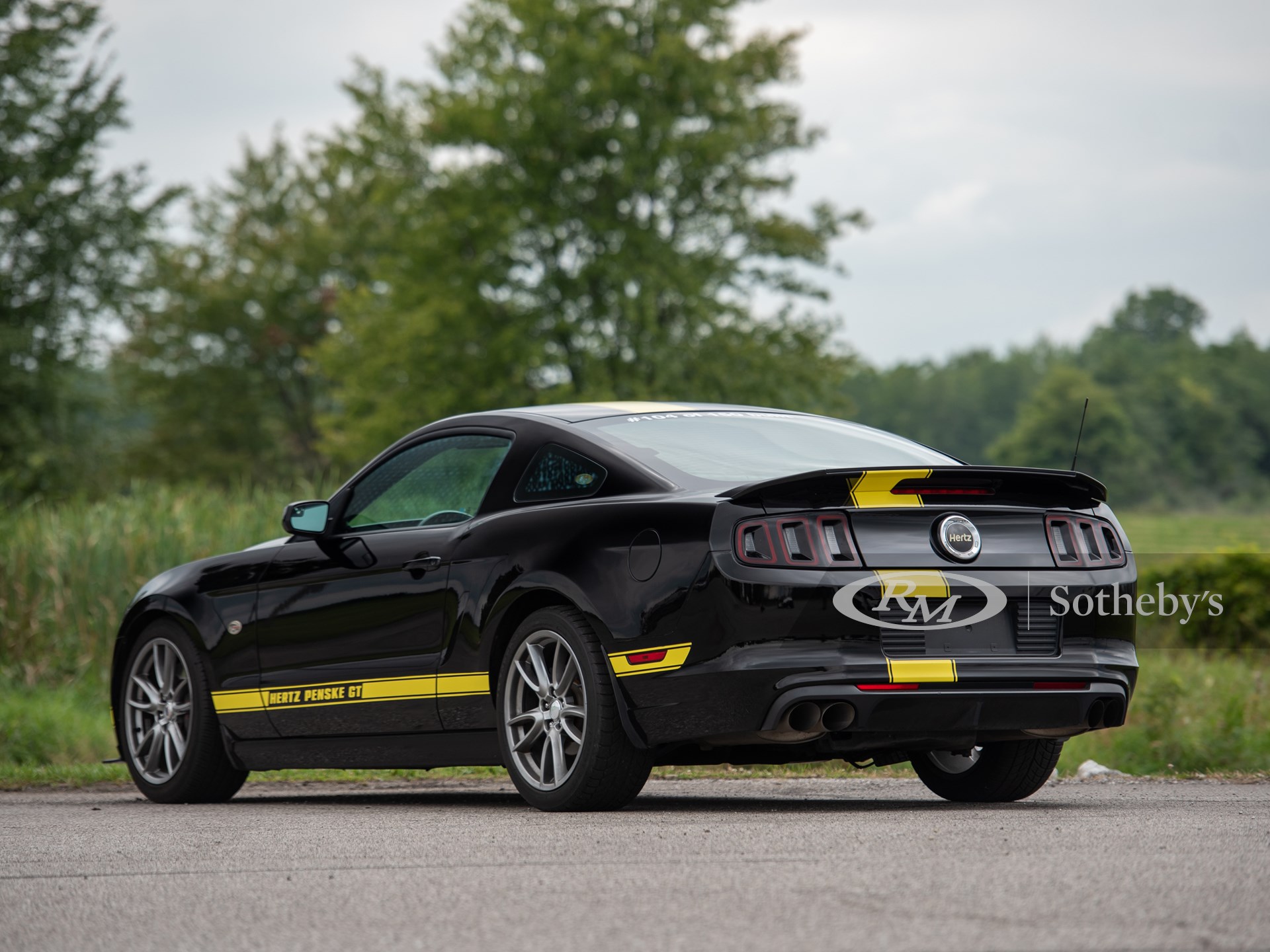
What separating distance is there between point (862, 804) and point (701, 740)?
1222mm

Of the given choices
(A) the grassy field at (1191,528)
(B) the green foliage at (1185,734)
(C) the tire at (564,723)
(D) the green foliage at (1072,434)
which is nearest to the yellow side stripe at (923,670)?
(C) the tire at (564,723)

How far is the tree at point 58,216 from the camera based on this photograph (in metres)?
34.3

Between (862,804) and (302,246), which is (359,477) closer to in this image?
(862,804)

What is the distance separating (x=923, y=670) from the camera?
5750 millimetres

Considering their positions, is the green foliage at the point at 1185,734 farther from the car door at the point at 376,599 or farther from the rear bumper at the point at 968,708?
the car door at the point at 376,599

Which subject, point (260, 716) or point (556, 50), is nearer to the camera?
point (260, 716)

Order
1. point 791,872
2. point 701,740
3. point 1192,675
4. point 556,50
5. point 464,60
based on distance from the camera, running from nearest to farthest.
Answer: point 791,872 → point 701,740 → point 1192,675 → point 556,50 → point 464,60

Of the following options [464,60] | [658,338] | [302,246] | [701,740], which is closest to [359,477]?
[701,740]

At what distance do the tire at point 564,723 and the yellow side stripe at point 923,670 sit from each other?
3.05ft

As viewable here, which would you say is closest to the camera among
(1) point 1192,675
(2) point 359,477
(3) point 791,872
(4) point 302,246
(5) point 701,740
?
(3) point 791,872

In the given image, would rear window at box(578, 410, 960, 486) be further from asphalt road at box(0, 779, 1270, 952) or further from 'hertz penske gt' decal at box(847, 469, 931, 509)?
→ asphalt road at box(0, 779, 1270, 952)

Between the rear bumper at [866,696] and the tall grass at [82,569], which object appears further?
the tall grass at [82,569]

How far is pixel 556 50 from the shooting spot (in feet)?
123

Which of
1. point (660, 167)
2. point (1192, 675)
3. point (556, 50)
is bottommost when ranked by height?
point (1192, 675)
